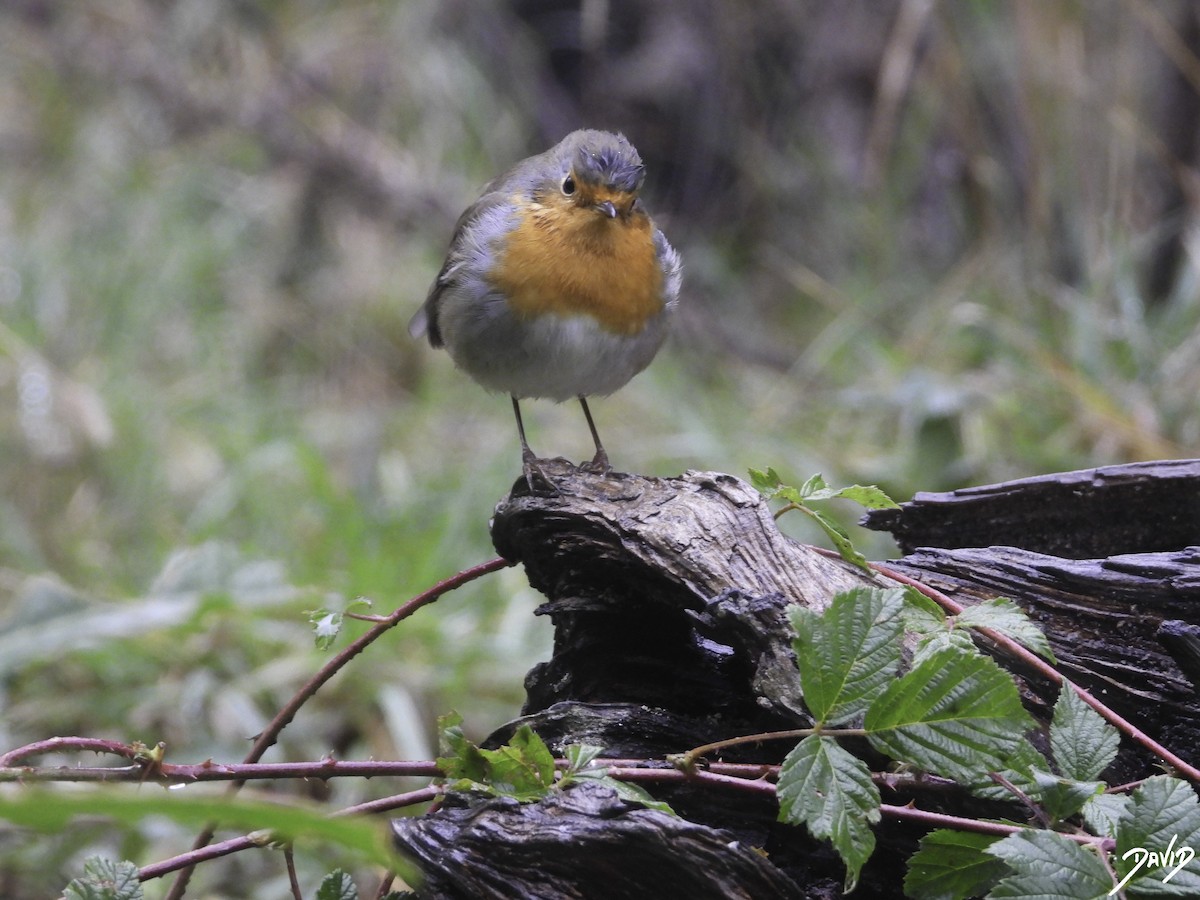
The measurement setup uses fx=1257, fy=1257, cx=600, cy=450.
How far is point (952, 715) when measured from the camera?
109 cm

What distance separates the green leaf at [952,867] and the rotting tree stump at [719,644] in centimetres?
7

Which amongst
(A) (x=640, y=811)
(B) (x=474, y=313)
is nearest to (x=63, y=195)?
(B) (x=474, y=313)

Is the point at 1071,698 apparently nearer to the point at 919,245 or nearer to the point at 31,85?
the point at 919,245

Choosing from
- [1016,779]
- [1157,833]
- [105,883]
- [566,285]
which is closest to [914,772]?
[1016,779]

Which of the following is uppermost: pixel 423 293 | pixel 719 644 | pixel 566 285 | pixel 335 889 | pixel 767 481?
pixel 423 293

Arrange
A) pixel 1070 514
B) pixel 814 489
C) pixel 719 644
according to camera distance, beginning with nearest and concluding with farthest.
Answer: pixel 814 489 < pixel 719 644 < pixel 1070 514

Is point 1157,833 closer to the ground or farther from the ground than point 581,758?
closer to the ground

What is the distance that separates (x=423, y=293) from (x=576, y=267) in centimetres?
331

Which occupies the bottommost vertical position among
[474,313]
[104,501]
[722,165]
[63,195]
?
[474,313]

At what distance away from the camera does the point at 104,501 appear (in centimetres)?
390

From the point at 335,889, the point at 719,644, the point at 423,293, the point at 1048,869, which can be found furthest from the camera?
the point at 423,293

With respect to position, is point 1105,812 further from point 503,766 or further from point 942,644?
point 503,766

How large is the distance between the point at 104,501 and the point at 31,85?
10.7ft

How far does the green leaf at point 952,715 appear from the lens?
3.54 feet
